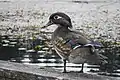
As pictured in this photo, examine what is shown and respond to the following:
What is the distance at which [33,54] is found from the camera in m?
8.55

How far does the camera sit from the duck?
160 inches

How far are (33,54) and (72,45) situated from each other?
450cm

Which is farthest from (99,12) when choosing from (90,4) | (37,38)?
(37,38)

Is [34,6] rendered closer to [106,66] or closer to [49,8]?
[49,8]

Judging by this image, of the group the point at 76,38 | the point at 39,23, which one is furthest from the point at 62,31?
the point at 39,23

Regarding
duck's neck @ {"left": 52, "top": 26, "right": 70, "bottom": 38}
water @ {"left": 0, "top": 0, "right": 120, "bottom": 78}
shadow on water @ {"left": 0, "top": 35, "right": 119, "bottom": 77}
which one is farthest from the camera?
water @ {"left": 0, "top": 0, "right": 120, "bottom": 78}

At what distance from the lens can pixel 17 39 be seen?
10.4 metres

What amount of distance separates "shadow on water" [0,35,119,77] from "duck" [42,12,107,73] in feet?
8.67

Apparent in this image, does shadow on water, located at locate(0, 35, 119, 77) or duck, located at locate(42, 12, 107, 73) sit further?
shadow on water, located at locate(0, 35, 119, 77)

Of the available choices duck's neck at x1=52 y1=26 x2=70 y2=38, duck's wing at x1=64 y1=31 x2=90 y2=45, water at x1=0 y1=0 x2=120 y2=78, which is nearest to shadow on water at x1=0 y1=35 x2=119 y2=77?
water at x1=0 y1=0 x2=120 y2=78

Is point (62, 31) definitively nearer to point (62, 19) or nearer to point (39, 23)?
point (62, 19)

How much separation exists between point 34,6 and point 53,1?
1618 mm

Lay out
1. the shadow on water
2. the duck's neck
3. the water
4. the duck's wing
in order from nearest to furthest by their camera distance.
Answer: the duck's wing
the duck's neck
the shadow on water
the water

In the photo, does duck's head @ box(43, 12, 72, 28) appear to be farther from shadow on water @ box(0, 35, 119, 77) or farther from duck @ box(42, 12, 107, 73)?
shadow on water @ box(0, 35, 119, 77)
